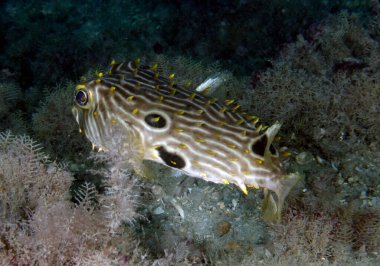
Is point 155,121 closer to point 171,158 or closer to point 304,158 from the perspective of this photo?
point 171,158

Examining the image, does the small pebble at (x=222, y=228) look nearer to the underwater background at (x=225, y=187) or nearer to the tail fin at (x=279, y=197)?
the underwater background at (x=225, y=187)

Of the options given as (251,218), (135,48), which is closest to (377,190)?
(251,218)

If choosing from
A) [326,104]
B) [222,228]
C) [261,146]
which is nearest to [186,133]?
[261,146]

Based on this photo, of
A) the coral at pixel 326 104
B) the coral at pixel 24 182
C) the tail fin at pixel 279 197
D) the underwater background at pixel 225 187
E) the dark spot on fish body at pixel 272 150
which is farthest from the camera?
the coral at pixel 326 104

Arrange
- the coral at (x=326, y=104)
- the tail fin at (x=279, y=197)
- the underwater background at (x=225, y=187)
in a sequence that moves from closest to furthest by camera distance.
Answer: the tail fin at (x=279, y=197)
the underwater background at (x=225, y=187)
the coral at (x=326, y=104)

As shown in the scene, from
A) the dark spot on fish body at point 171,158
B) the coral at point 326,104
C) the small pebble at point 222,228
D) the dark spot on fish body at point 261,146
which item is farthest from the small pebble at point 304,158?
the dark spot on fish body at point 171,158

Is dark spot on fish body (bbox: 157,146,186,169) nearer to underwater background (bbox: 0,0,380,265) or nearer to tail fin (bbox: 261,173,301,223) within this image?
underwater background (bbox: 0,0,380,265)
